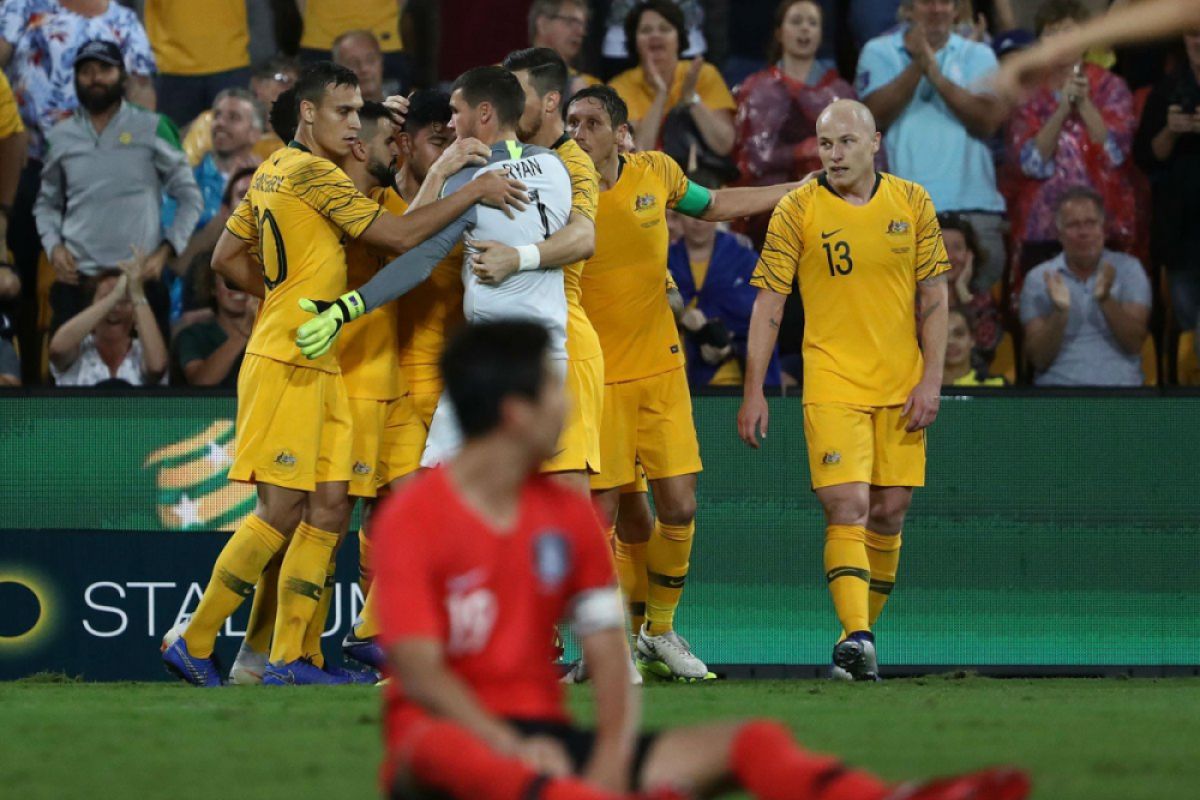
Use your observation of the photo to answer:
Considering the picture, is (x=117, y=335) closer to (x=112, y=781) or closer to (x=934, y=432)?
(x=934, y=432)

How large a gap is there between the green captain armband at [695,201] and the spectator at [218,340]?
9.03ft

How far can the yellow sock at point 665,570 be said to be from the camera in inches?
371

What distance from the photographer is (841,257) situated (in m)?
9.06

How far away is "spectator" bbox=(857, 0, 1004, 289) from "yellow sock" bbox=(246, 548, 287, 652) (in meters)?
4.98

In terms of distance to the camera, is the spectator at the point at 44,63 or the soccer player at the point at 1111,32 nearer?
the soccer player at the point at 1111,32

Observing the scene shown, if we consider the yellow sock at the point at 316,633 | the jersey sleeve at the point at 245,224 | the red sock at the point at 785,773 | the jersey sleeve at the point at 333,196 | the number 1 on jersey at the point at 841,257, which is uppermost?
the jersey sleeve at the point at 333,196

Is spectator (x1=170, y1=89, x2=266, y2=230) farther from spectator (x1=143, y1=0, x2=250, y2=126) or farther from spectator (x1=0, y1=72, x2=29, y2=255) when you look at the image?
spectator (x1=0, y1=72, x2=29, y2=255)

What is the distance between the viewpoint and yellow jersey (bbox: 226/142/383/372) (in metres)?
8.44

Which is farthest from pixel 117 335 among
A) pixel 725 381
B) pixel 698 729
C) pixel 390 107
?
pixel 698 729

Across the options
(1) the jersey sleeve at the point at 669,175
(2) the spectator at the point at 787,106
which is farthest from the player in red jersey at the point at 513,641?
(2) the spectator at the point at 787,106

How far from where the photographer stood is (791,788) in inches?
152

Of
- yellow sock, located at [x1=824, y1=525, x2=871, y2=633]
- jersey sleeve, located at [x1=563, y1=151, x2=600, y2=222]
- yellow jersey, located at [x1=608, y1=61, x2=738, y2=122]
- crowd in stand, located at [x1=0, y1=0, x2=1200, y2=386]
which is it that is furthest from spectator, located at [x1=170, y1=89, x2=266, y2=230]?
yellow sock, located at [x1=824, y1=525, x2=871, y2=633]

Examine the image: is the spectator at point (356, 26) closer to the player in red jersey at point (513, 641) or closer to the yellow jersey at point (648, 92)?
the yellow jersey at point (648, 92)

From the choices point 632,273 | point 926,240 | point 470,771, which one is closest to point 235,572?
point 632,273
